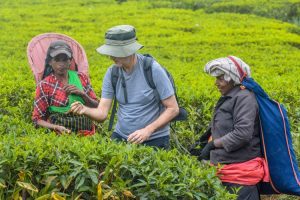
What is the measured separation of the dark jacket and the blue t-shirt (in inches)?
15.4

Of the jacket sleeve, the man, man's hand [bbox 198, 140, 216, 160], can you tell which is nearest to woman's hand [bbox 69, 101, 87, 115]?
the man

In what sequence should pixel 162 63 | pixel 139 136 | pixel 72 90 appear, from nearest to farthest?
pixel 139 136, pixel 72 90, pixel 162 63

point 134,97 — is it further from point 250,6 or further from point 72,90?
point 250,6

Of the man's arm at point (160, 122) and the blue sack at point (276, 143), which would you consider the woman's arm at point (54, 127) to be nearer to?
the man's arm at point (160, 122)

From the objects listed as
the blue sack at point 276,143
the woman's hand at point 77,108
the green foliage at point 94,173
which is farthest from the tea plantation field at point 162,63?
the blue sack at point 276,143

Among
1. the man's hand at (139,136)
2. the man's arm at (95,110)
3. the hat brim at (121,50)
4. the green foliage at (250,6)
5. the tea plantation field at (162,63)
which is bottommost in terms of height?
the green foliage at (250,6)

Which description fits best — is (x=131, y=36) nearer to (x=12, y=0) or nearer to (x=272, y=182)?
(x=272, y=182)

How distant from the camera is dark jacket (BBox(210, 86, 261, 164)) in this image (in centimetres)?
397

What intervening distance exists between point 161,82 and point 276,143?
0.87m

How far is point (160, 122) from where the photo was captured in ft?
13.8

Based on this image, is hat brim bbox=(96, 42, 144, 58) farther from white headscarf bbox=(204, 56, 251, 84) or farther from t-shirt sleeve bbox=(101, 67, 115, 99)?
white headscarf bbox=(204, 56, 251, 84)

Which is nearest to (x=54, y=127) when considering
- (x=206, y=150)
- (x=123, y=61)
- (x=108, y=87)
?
(x=108, y=87)

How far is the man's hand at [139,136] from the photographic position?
4.09 metres

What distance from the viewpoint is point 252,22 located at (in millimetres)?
13039
